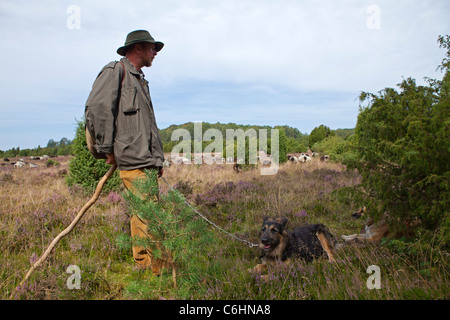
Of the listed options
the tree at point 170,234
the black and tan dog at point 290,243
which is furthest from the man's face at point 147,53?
the black and tan dog at point 290,243

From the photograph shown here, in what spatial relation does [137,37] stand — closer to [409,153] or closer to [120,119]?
[120,119]

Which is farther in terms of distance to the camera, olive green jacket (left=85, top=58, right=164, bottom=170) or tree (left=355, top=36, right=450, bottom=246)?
olive green jacket (left=85, top=58, right=164, bottom=170)

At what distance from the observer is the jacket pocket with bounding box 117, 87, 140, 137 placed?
3.66 meters

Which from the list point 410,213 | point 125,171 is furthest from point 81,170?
point 410,213

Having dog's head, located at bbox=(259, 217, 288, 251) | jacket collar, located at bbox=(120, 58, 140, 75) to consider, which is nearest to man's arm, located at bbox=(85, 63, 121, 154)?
jacket collar, located at bbox=(120, 58, 140, 75)

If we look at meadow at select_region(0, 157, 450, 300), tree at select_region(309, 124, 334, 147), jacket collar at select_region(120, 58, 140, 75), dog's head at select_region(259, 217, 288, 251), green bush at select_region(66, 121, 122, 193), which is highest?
tree at select_region(309, 124, 334, 147)

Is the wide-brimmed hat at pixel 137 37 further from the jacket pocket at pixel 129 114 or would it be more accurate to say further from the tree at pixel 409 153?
the tree at pixel 409 153

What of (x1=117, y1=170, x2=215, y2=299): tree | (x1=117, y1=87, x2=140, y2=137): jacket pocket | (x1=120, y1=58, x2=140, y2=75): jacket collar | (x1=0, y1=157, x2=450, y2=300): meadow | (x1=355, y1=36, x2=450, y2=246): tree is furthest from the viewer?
(x1=120, y1=58, x2=140, y2=75): jacket collar

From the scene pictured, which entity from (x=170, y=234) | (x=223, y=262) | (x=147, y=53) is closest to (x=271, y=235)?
(x=223, y=262)

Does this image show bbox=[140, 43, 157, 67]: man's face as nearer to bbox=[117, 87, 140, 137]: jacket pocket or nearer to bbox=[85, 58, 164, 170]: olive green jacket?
bbox=[85, 58, 164, 170]: olive green jacket

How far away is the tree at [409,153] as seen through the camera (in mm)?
3330

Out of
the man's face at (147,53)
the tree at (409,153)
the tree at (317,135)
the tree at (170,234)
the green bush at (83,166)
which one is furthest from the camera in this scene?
the tree at (317,135)
